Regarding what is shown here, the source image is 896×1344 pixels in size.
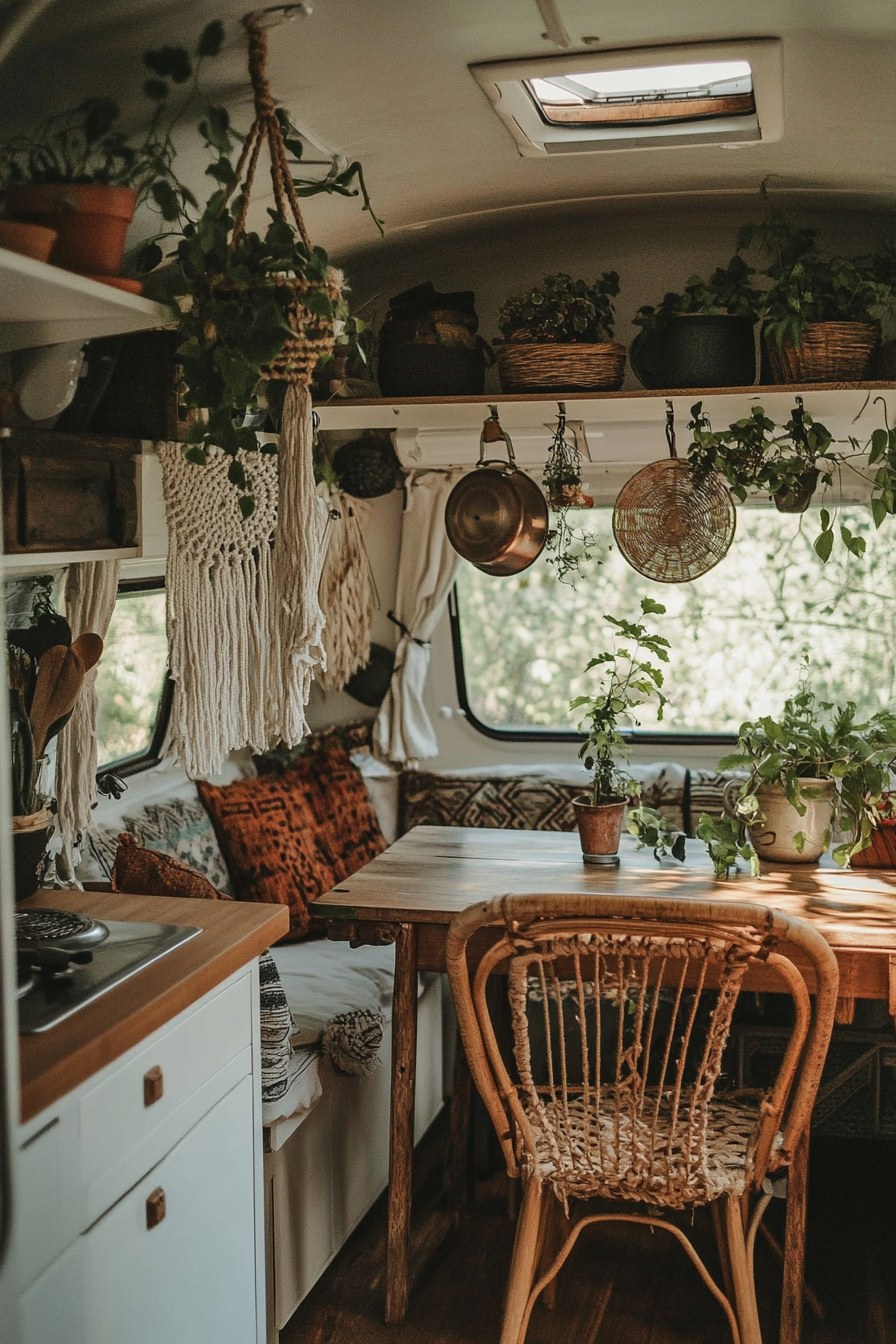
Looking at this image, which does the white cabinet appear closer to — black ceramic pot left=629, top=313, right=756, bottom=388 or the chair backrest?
the chair backrest

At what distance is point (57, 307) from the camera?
1948 mm

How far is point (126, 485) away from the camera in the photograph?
2498mm

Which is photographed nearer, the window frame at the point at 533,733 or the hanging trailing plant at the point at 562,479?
the hanging trailing plant at the point at 562,479

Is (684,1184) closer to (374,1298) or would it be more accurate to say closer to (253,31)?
(374,1298)

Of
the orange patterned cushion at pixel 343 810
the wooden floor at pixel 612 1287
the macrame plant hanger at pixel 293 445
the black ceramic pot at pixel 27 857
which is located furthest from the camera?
the orange patterned cushion at pixel 343 810

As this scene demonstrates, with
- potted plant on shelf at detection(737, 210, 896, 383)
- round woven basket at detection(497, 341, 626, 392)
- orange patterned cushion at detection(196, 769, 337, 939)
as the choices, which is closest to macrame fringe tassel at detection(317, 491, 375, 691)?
orange patterned cushion at detection(196, 769, 337, 939)

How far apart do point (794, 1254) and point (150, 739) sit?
7.31 ft

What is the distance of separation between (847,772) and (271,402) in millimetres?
1968

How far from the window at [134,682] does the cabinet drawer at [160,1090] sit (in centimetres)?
149

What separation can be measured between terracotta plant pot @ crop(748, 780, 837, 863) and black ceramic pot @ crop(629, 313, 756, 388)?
1.15m

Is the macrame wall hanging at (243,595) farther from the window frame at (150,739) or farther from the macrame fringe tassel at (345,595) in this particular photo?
the macrame fringe tassel at (345,595)

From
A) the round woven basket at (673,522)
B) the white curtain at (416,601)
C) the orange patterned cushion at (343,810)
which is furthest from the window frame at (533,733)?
the round woven basket at (673,522)

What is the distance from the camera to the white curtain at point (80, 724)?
2.59m

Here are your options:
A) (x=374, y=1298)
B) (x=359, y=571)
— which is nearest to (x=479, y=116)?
(x=359, y=571)
